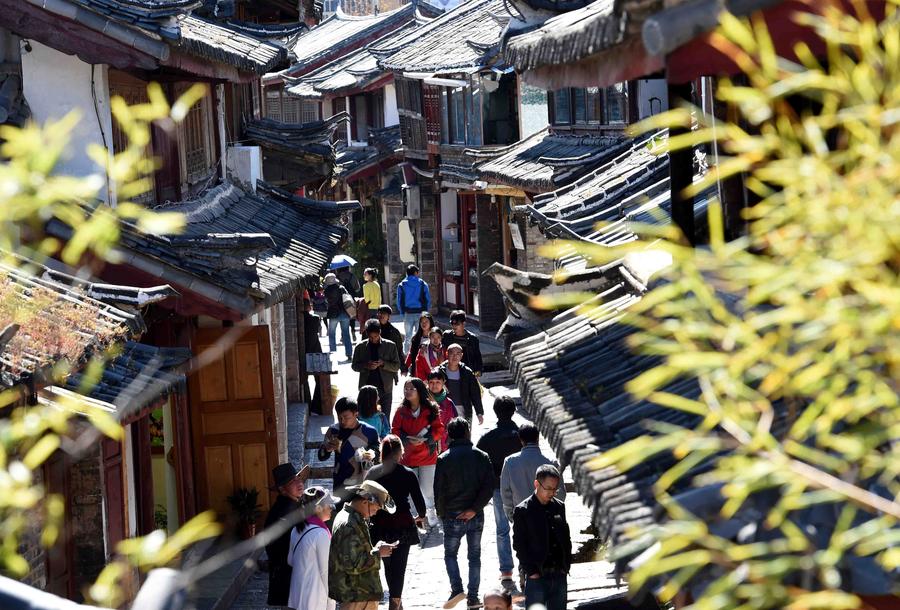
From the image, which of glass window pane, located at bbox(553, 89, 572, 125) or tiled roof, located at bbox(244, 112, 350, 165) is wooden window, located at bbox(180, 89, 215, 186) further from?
glass window pane, located at bbox(553, 89, 572, 125)

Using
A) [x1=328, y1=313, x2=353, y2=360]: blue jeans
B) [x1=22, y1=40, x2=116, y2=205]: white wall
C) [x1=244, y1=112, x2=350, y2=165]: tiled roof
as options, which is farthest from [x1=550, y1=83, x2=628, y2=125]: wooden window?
[x1=22, y1=40, x2=116, y2=205]: white wall

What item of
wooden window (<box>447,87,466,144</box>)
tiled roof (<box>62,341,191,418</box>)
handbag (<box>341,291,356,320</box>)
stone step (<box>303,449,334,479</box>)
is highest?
tiled roof (<box>62,341,191,418</box>)

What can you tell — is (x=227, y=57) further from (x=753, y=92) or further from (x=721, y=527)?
(x=753, y=92)

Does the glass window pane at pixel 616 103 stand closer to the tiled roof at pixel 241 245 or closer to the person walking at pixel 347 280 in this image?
the tiled roof at pixel 241 245

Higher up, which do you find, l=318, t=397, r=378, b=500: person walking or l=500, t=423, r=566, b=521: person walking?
l=500, t=423, r=566, b=521: person walking

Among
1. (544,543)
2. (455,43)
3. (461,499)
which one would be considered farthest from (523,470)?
(455,43)

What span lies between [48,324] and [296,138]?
1559 cm

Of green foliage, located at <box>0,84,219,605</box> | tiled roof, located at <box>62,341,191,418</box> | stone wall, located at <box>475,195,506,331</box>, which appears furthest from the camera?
stone wall, located at <box>475,195,506,331</box>

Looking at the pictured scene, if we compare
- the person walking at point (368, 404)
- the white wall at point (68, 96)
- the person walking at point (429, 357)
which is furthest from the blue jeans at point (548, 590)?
the person walking at point (429, 357)

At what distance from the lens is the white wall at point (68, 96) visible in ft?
41.3

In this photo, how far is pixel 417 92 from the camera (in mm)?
Answer: 36125

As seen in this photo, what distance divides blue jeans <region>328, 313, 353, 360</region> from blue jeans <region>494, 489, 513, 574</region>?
48.2ft

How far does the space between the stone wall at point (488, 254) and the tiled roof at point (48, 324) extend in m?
21.0

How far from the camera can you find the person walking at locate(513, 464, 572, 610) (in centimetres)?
1060
